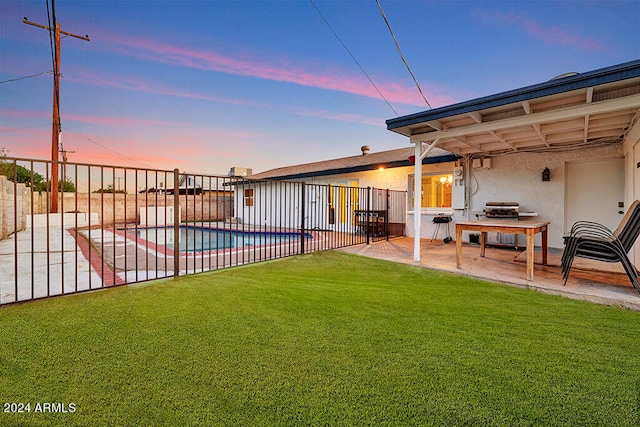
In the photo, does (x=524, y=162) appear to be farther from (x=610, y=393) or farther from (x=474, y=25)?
(x=610, y=393)

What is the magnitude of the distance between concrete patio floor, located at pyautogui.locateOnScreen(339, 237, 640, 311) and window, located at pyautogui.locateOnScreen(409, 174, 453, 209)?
2.03 metres

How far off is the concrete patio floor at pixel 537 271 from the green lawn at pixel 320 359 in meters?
0.36

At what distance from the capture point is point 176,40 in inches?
326

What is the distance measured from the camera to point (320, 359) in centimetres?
189

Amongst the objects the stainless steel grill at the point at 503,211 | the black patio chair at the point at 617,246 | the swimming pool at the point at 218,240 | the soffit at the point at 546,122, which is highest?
the soffit at the point at 546,122

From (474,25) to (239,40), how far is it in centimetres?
682

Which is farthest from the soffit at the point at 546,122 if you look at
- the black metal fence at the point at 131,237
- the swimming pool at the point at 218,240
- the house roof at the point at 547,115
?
the swimming pool at the point at 218,240

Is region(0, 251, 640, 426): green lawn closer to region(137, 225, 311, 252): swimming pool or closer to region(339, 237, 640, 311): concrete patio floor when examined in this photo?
region(339, 237, 640, 311): concrete patio floor

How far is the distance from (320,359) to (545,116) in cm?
453

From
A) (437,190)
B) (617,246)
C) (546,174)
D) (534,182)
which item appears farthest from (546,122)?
(437,190)

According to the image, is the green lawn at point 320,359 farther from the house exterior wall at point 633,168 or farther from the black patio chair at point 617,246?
the house exterior wall at point 633,168

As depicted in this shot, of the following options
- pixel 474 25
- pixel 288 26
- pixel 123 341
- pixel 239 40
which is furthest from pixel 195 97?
pixel 123 341

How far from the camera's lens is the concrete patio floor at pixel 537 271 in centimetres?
323

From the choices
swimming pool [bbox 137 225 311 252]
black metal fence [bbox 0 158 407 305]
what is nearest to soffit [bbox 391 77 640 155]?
black metal fence [bbox 0 158 407 305]
